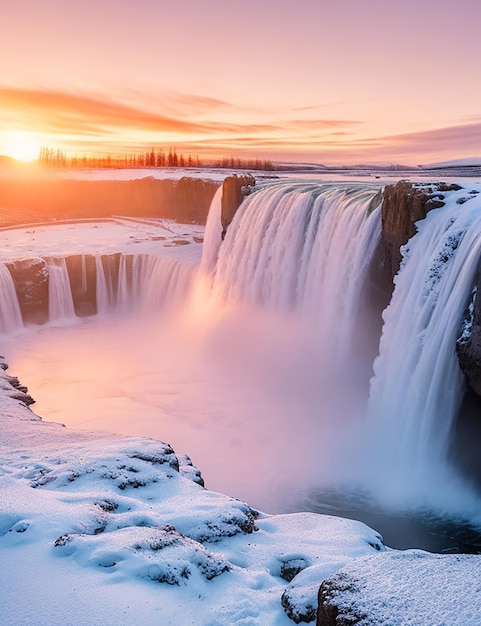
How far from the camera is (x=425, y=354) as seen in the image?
431 inches

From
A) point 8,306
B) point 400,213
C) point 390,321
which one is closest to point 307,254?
point 400,213

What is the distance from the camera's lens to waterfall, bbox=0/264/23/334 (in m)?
23.2

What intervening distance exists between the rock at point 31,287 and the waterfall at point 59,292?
0.25 metres

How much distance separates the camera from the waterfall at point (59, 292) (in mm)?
25250

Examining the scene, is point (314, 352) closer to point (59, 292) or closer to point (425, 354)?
point (425, 354)

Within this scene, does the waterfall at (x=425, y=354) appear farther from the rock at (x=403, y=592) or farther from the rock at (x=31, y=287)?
the rock at (x=31, y=287)

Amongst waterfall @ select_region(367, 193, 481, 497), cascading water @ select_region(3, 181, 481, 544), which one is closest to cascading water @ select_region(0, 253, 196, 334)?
cascading water @ select_region(3, 181, 481, 544)

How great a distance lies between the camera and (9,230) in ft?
117

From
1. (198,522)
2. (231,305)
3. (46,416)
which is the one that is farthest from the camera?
(231,305)

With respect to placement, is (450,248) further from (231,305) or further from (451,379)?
(231,305)

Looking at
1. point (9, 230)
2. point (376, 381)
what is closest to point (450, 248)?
point (376, 381)

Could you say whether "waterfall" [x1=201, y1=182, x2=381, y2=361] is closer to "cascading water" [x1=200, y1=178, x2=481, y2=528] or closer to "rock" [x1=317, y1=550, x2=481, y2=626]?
"cascading water" [x1=200, y1=178, x2=481, y2=528]

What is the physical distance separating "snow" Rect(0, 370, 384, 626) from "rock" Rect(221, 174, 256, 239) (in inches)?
664

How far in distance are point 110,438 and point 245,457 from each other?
3959mm
